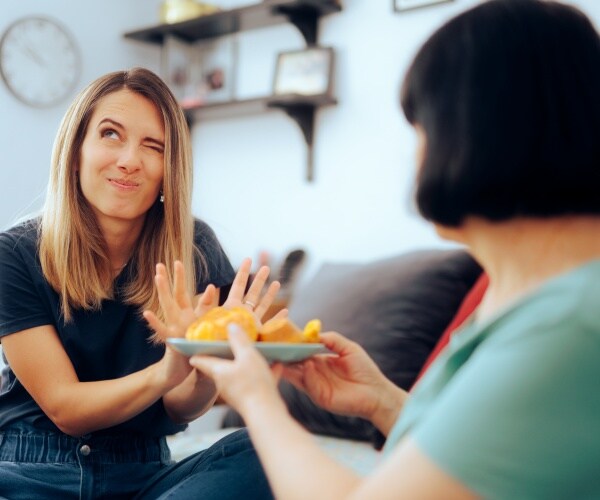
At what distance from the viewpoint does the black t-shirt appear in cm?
146

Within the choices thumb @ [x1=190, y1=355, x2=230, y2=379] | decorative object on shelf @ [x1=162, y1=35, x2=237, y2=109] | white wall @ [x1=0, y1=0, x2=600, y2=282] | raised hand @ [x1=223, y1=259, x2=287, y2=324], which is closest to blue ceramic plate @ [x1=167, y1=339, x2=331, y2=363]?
thumb @ [x1=190, y1=355, x2=230, y2=379]

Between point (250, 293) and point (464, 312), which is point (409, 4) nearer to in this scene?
point (464, 312)

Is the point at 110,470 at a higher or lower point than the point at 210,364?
lower

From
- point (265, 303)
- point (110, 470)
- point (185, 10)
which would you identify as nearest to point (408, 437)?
point (265, 303)

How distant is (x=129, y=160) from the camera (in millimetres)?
1534

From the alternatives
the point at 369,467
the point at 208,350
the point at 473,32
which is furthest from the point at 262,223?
the point at 473,32

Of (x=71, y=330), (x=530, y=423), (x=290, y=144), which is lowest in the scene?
(x=71, y=330)

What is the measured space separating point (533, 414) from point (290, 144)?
243cm

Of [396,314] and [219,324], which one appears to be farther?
[396,314]

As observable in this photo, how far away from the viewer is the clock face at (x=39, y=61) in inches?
126

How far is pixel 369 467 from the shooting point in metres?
1.79

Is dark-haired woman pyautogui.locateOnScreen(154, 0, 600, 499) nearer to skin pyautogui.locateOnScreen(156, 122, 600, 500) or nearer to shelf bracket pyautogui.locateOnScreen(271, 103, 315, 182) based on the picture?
skin pyautogui.locateOnScreen(156, 122, 600, 500)

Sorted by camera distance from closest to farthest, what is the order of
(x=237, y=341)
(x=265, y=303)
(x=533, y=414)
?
1. (x=533, y=414)
2. (x=237, y=341)
3. (x=265, y=303)

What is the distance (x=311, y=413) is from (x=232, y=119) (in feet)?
4.81
